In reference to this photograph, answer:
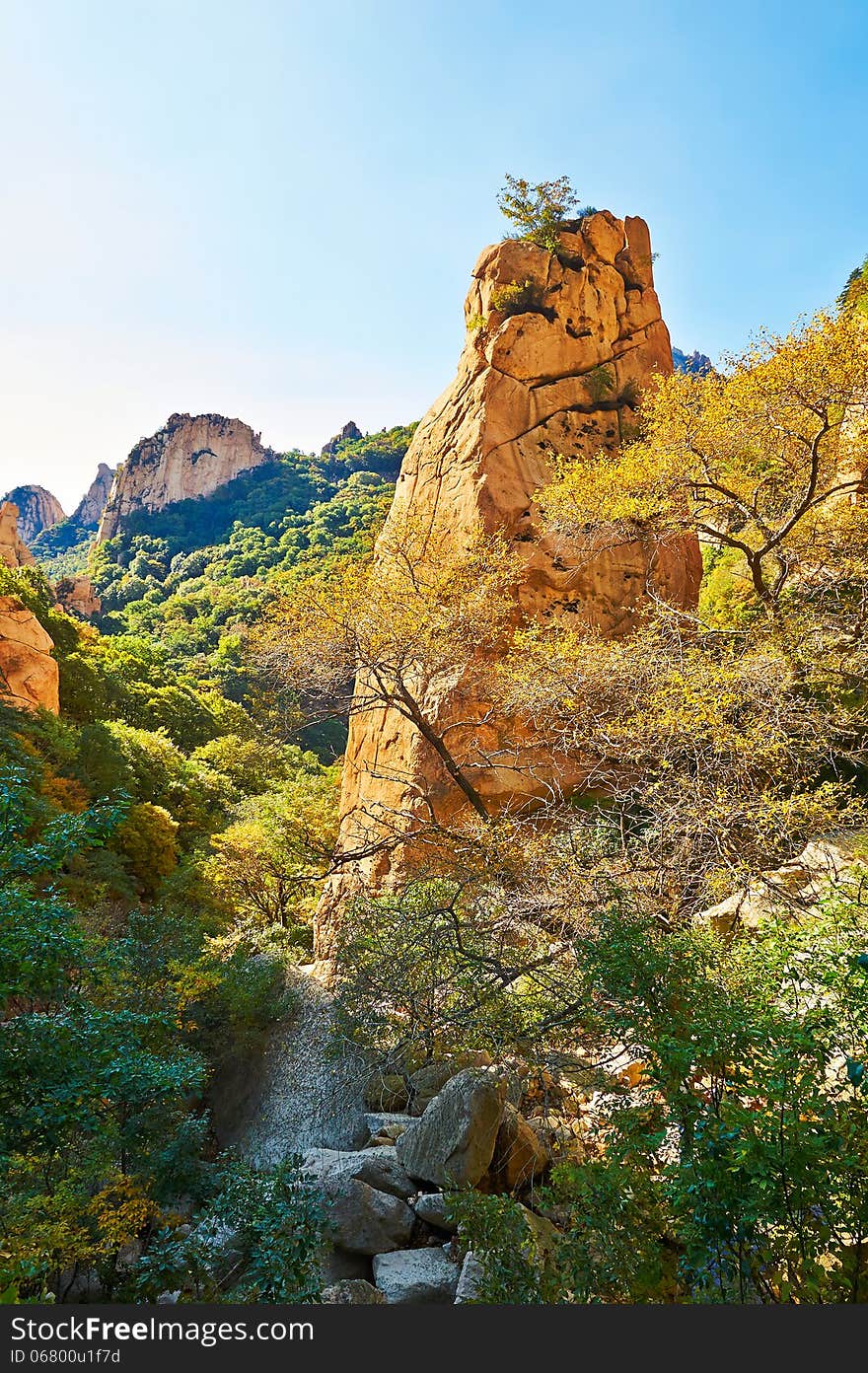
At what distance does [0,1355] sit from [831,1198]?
4.38 metres

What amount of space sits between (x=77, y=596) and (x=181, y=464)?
42135mm

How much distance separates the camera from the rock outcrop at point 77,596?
53000 mm

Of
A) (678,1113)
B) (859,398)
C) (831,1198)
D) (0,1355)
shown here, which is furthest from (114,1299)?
(859,398)

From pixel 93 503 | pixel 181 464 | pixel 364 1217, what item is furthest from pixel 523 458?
pixel 93 503

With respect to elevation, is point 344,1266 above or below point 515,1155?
below

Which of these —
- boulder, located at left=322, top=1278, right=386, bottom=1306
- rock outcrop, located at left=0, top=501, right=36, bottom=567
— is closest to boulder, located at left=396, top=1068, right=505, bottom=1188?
boulder, located at left=322, top=1278, right=386, bottom=1306

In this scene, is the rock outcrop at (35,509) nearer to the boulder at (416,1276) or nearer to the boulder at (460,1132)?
Answer: the boulder at (460,1132)

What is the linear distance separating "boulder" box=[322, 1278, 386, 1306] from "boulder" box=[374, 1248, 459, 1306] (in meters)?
0.22

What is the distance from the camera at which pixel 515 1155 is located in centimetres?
652

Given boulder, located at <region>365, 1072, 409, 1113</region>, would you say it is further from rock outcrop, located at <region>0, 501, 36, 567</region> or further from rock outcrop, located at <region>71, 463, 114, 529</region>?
rock outcrop, located at <region>71, 463, 114, 529</region>

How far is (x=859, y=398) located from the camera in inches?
348

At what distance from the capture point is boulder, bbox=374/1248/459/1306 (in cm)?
524

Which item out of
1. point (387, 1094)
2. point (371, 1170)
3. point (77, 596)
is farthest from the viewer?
point (77, 596)

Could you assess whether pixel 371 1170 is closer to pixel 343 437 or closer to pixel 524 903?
pixel 524 903
